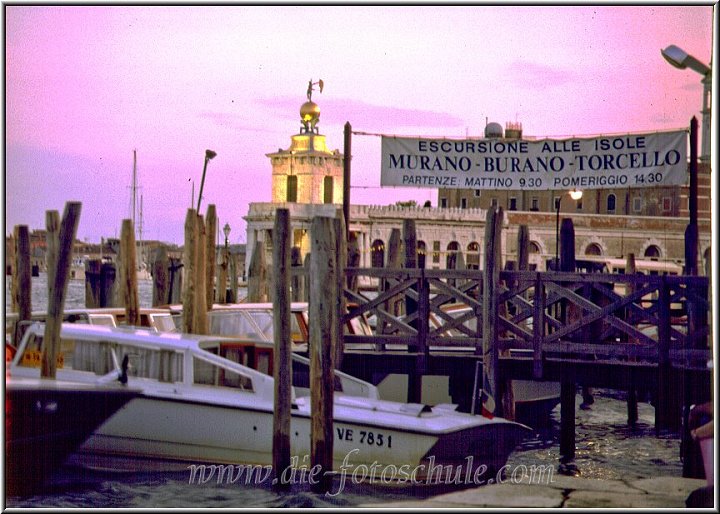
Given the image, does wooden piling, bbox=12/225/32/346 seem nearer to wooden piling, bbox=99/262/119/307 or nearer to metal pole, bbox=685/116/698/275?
metal pole, bbox=685/116/698/275

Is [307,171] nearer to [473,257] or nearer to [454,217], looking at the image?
[454,217]

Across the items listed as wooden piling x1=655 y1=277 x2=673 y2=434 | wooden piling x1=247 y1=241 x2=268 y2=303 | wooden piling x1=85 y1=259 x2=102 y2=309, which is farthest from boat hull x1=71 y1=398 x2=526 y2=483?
wooden piling x1=85 y1=259 x2=102 y2=309

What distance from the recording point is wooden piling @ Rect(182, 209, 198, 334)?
43.9ft

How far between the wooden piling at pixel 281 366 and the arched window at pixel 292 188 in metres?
61.1

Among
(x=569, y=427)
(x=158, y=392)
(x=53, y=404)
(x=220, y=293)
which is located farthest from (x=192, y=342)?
(x=220, y=293)

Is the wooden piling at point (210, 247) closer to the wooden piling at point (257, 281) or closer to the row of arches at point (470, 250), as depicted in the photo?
the wooden piling at point (257, 281)

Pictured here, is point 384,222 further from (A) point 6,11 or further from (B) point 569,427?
(A) point 6,11

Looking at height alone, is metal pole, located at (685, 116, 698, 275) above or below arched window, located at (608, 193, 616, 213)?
below

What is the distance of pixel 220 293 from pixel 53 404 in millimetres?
8897

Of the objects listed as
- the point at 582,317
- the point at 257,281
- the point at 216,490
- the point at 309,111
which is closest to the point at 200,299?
the point at 216,490

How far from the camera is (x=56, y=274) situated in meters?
11.4

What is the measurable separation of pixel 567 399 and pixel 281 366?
4.34 metres

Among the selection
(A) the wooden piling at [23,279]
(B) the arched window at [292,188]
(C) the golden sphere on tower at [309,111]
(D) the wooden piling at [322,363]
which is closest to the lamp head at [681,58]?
(D) the wooden piling at [322,363]

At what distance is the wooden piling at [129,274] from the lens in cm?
1330
